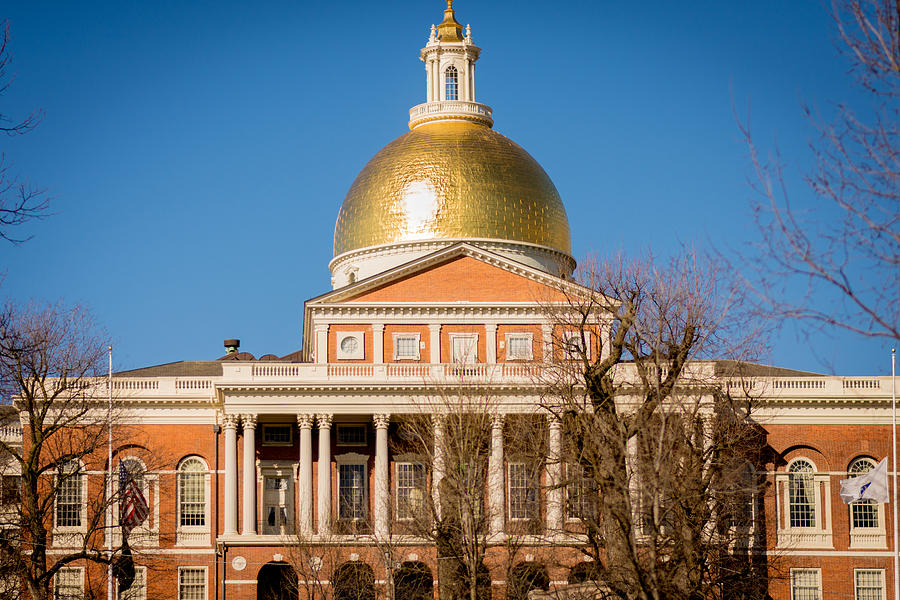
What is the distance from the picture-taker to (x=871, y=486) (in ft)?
189

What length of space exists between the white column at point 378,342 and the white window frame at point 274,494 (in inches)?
241

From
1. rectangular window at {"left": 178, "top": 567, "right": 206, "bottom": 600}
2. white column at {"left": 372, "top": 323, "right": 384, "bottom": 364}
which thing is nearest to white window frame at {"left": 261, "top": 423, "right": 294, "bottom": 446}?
white column at {"left": 372, "top": 323, "right": 384, "bottom": 364}

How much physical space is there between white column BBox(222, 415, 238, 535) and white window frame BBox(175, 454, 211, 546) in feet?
9.60

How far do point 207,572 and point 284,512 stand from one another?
427 centimetres

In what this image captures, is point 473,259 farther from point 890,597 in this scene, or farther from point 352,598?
point 890,597

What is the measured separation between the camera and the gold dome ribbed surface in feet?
251

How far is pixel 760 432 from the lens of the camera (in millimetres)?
70125

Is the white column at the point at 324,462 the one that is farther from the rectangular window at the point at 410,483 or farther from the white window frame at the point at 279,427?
the rectangular window at the point at 410,483

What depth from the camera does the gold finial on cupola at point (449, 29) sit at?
8619cm

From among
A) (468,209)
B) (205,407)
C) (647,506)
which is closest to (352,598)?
(205,407)

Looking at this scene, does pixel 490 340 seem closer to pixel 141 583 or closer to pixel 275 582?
pixel 275 582

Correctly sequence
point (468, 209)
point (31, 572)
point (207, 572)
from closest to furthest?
point (31, 572)
point (207, 572)
point (468, 209)

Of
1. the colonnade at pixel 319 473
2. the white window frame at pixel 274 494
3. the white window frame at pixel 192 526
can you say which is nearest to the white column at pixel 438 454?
the colonnade at pixel 319 473

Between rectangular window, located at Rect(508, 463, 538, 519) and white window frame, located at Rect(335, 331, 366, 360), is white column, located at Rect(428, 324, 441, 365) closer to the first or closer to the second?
white window frame, located at Rect(335, 331, 366, 360)
